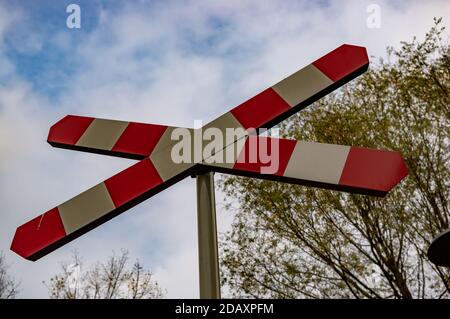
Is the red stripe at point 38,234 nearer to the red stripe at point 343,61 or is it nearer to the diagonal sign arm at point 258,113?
the diagonal sign arm at point 258,113

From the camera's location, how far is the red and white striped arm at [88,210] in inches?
78.1

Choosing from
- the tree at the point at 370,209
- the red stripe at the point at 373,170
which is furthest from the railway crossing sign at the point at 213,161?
the tree at the point at 370,209

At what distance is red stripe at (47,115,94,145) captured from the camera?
2.29 meters

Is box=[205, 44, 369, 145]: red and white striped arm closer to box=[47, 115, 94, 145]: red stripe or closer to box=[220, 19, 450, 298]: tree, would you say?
box=[47, 115, 94, 145]: red stripe

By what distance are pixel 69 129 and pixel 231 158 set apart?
2.78ft

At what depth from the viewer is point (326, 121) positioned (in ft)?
28.4

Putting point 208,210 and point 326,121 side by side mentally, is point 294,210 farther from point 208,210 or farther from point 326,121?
point 208,210

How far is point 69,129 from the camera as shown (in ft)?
7.64

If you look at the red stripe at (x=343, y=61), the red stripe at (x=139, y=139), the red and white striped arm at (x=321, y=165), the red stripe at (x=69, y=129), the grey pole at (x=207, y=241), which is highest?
the red stripe at (x=343, y=61)

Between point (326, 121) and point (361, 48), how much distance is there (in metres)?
6.49

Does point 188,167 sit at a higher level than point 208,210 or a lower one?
higher
